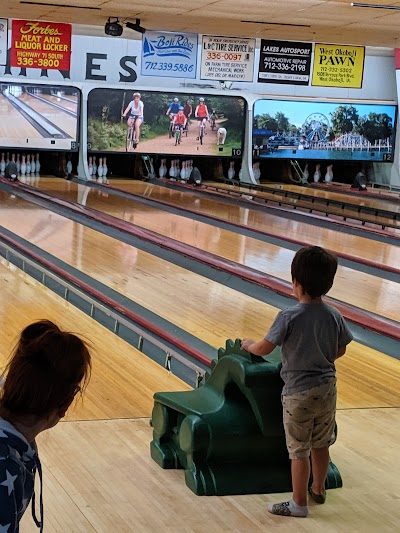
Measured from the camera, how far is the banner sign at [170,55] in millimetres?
10406

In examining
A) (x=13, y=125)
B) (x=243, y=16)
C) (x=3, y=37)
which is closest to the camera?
(x=243, y=16)

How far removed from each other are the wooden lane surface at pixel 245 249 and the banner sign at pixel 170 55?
151 centimetres

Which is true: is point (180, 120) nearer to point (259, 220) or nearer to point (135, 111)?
point (135, 111)

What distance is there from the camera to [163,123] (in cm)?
1301

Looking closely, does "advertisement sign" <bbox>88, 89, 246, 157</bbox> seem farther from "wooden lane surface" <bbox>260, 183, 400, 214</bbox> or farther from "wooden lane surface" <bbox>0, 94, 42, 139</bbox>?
"wooden lane surface" <bbox>260, 183, 400, 214</bbox>

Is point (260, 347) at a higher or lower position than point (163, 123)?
lower

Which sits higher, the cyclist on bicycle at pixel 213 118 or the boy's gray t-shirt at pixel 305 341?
the cyclist on bicycle at pixel 213 118

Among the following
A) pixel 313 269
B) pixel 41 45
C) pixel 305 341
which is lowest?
pixel 305 341

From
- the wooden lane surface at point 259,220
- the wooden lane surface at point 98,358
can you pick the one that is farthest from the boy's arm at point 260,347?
the wooden lane surface at point 259,220

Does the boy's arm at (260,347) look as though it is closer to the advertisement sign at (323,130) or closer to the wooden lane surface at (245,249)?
the wooden lane surface at (245,249)

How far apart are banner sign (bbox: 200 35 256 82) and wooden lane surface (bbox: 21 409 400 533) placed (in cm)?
756

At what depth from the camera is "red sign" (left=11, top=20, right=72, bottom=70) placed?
10.1 metres

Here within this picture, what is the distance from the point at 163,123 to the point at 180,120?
0.77 ft

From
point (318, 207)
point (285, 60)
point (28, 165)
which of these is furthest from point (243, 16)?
point (28, 165)
